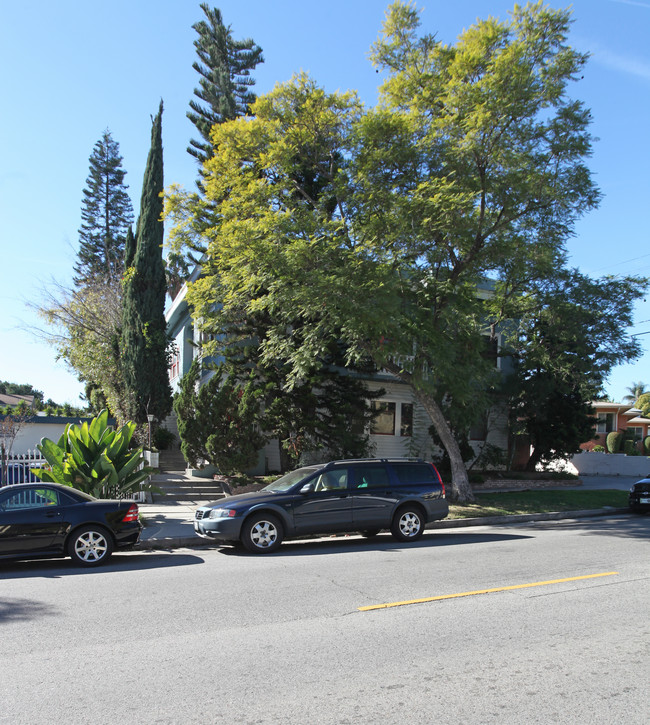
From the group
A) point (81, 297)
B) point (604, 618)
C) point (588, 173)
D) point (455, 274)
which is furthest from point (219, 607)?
point (81, 297)

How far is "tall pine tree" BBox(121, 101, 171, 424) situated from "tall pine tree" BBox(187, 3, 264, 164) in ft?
29.9

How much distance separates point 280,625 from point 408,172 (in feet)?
41.0

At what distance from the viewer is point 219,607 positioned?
6.68 meters

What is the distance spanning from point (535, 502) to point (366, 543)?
829cm

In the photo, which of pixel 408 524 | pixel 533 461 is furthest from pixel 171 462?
pixel 533 461

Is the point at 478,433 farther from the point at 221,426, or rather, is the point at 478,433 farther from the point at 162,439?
the point at 162,439

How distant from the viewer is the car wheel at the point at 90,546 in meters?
9.33

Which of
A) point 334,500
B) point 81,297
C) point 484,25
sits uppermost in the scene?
point 484,25

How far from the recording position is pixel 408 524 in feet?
38.3

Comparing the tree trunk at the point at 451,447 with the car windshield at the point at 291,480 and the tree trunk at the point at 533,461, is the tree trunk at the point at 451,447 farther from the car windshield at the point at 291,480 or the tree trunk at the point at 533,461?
the tree trunk at the point at 533,461

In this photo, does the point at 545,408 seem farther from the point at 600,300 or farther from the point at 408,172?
the point at 408,172

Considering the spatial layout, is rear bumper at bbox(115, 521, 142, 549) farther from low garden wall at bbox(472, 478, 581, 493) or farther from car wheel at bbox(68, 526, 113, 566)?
low garden wall at bbox(472, 478, 581, 493)

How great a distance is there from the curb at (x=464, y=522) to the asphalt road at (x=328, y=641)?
66.2 inches

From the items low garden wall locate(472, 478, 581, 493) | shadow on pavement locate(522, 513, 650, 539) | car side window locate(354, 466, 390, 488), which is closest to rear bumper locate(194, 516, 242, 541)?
car side window locate(354, 466, 390, 488)
